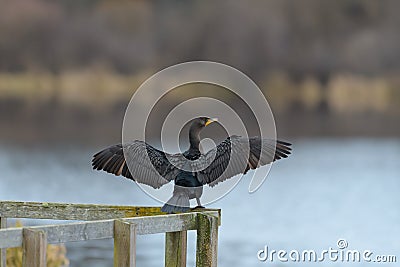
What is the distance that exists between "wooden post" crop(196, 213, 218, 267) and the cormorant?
71 cm

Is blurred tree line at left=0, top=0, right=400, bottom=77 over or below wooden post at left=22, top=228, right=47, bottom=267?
over

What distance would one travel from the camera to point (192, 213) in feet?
17.9

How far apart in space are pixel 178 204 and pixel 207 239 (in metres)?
0.52

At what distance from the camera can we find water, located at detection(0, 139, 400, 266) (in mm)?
14062

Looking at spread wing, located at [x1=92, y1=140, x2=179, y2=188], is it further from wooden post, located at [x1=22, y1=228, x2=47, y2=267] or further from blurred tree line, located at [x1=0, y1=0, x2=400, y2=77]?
blurred tree line, located at [x1=0, y1=0, x2=400, y2=77]

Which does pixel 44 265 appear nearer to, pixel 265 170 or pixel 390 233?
pixel 265 170

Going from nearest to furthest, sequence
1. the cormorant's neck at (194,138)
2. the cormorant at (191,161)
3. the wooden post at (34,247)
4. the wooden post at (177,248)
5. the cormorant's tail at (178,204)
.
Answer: the wooden post at (34,247) < the wooden post at (177,248) < the cormorant's tail at (178,204) < the cormorant at (191,161) < the cormorant's neck at (194,138)

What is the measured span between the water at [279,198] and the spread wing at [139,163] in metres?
6.04

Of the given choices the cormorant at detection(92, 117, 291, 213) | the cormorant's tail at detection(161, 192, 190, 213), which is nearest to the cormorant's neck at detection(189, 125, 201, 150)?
the cormorant at detection(92, 117, 291, 213)

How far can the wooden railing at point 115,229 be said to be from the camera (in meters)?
4.59

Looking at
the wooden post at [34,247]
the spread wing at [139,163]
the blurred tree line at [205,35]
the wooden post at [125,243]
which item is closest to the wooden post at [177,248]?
the wooden post at [125,243]

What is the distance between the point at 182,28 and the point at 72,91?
7.12m

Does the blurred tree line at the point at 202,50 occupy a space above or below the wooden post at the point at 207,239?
above

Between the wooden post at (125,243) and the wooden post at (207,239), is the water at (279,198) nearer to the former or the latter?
the wooden post at (207,239)
